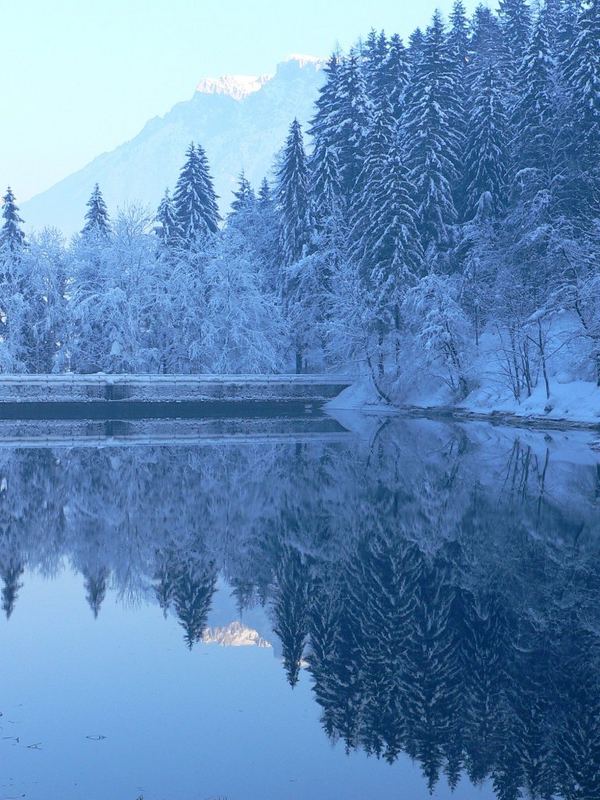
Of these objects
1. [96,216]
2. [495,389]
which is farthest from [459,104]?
[96,216]

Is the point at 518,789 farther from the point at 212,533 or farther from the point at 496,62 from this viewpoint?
the point at 496,62

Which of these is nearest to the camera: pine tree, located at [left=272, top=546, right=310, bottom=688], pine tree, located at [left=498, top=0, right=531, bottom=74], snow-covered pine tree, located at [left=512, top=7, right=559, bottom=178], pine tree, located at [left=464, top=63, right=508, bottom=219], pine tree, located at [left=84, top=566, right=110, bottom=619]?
pine tree, located at [left=272, top=546, right=310, bottom=688]

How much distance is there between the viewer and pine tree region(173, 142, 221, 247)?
7275 centimetres

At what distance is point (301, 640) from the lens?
12.3 metres

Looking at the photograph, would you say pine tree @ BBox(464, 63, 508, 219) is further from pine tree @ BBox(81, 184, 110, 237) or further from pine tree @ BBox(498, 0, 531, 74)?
pine tree @ BBox(81, 184, 110, 237)

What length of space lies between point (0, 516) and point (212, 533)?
5.07m

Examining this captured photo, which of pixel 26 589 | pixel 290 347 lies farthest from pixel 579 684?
pixel 290 347

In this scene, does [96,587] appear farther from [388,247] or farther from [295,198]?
[295,198]

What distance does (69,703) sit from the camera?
10117 mm

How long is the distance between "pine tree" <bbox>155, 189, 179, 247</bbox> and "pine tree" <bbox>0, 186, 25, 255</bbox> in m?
10.6

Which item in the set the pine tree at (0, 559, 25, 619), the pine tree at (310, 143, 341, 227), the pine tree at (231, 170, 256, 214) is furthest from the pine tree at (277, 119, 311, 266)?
the pine tree at (0, 559, 25, 619)

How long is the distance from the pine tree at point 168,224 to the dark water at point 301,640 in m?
50.1

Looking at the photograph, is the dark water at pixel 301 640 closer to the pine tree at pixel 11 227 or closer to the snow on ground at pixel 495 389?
the snow on ground at pixel 495 389

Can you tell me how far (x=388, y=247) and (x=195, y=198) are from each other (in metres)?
22.7
